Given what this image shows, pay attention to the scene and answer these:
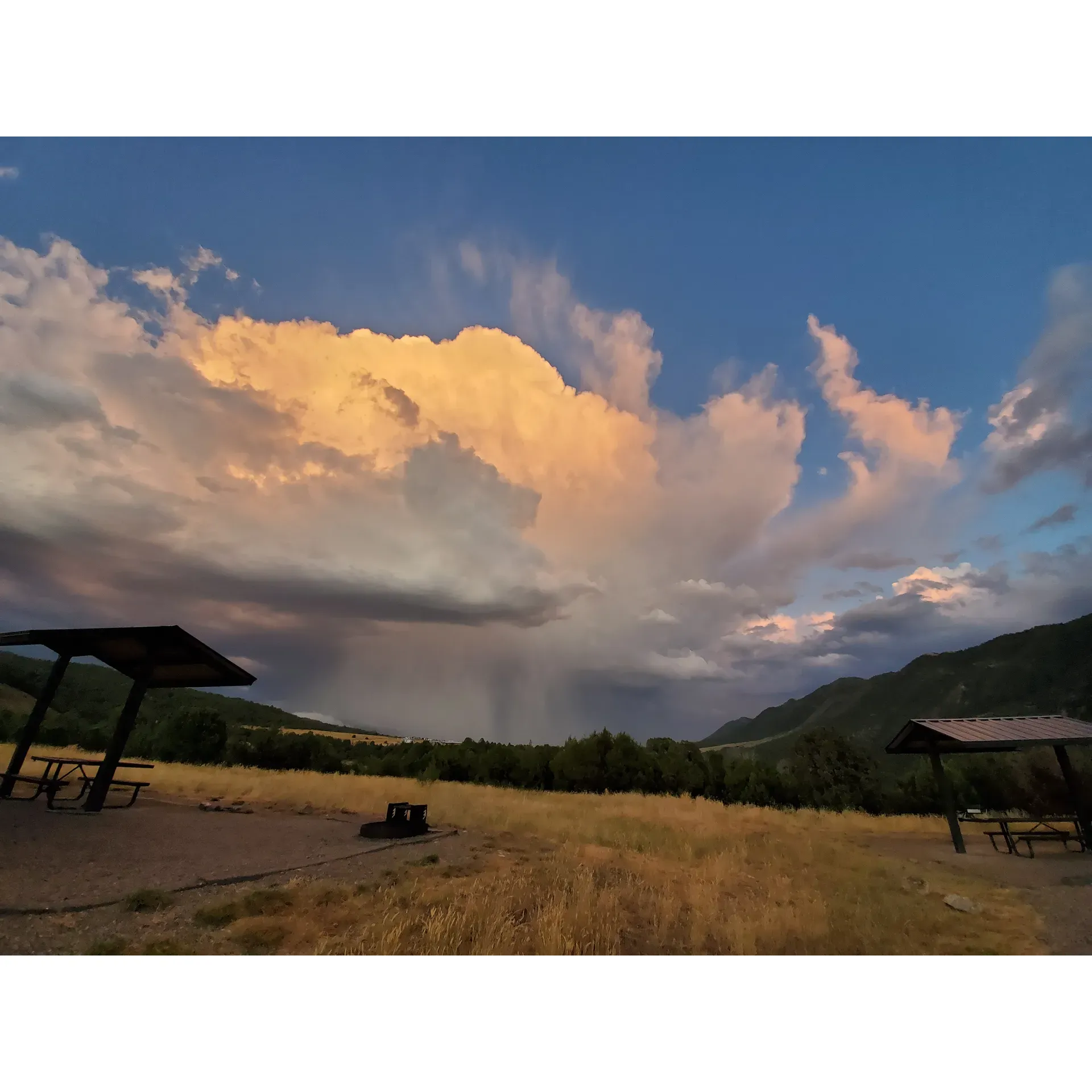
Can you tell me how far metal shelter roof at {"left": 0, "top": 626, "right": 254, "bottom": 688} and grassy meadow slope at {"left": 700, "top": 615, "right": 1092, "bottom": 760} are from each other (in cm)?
1879

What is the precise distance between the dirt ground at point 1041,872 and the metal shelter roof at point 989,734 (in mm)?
2263

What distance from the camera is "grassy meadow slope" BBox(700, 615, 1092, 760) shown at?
40.8 metres

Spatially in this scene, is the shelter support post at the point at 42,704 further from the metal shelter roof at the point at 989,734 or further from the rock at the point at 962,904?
the metal shelter roof at the point at 989,734

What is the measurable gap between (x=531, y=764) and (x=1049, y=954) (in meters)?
24.3

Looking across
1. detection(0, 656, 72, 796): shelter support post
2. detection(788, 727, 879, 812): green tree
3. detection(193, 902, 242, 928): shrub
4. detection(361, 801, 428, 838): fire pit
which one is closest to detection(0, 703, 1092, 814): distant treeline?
detection(788, 727, 879, 812): green tree

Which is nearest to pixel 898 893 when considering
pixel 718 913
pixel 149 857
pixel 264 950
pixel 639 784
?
pixel 718 913

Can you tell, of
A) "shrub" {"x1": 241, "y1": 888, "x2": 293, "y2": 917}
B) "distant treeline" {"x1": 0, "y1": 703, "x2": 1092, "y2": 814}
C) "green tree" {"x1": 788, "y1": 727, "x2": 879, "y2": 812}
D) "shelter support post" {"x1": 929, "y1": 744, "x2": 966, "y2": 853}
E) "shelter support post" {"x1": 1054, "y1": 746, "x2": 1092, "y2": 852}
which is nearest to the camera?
"shrub" {"x1": 241, "y1": 888, "x2": 293, "y2": 917}

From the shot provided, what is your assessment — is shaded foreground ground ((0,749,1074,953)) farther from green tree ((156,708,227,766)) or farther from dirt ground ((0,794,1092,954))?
green tree ((156,708,227,766))

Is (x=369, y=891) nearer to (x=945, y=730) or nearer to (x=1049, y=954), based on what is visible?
(x=1049, y=954)

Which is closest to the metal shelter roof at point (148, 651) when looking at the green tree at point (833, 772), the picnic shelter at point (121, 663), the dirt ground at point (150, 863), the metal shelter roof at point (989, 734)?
the picnic shelter at point (121, 663)

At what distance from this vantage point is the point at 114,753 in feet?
34.2

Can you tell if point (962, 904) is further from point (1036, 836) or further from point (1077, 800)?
point (1036, 836)

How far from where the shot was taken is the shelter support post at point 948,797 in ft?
42.1

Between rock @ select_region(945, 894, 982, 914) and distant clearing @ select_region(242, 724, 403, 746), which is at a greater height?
distant clearing @ select_region(242, 724, 403, 746)
